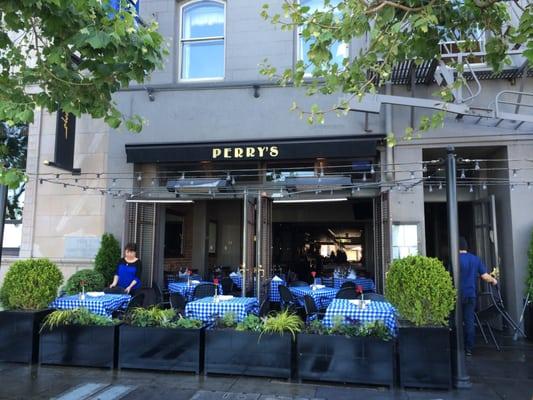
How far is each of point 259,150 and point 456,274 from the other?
541 cm

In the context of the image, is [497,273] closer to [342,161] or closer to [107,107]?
[342,161]

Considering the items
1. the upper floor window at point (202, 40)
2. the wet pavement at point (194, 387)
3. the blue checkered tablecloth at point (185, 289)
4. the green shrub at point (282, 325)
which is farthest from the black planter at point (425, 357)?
the upper floor window at point (202, 40)

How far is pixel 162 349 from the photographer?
6.25 metres

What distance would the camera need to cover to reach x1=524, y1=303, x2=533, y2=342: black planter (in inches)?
337

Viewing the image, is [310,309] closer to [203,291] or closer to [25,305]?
[203,291]

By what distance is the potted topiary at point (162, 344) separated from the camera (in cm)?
620

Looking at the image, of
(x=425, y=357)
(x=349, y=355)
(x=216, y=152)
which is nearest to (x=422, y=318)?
(x=425, y=357)

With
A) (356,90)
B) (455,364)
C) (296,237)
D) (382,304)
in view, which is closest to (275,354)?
(382,304)

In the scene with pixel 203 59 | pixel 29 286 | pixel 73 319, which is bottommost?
pixel 73 319

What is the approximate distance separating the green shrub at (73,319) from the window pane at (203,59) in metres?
6.68

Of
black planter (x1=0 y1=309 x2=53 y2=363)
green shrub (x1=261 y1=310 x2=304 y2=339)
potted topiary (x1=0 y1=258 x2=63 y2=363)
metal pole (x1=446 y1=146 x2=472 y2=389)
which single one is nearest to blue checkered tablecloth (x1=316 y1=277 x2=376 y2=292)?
metal pole (x1=446 y1=146 x2=472 y2=389)

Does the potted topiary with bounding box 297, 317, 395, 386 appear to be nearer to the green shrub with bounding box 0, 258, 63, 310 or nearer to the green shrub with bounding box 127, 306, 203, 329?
the green shrub with bounding box 127, 306, 203, 329

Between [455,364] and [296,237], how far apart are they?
13.5m

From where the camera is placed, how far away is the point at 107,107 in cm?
568
